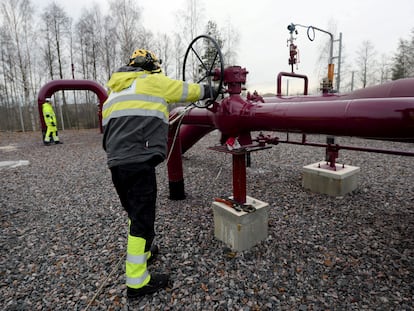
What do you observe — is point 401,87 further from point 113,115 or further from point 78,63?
point 78,63

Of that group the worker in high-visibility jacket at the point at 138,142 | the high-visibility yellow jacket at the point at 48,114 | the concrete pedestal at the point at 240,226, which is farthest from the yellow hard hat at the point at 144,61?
the high-visibility yellow jacket at the point at 48,114

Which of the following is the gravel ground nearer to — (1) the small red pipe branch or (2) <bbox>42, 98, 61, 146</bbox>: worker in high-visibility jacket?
(2) <bbox>42, 98, 61, 146</bbox>: worker in high-visibility jacket

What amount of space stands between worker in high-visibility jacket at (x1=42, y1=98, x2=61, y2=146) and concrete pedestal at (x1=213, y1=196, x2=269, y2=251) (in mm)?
9070

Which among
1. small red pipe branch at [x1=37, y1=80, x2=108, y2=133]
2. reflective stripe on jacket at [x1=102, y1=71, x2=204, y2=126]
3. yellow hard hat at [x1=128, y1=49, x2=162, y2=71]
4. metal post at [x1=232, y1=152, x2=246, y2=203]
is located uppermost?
small red pipe branch at [x1=37, y1=80, x2=108, y2=133]

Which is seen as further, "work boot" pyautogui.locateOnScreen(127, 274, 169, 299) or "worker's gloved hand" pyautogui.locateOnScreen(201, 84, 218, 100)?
"worker's gloved hand" pyautogui.locateOnScreen(201, 84, 218, 100)

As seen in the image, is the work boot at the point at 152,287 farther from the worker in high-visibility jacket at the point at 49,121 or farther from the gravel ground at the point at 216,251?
the worker in high-visibility jacket at the point at 49,121

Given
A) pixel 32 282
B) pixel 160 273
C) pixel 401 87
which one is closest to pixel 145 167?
pixel 160 273

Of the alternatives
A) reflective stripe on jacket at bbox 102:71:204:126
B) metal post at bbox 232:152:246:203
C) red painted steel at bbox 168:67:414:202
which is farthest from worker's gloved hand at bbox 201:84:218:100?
metal post at bbox 232:152:246:203

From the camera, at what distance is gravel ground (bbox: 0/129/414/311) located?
1896 mm

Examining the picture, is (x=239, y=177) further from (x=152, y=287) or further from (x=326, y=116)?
(x=152, y=287)

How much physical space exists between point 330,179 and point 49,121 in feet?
31.1

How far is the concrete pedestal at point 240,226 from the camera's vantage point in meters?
2.39

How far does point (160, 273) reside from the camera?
2.16m

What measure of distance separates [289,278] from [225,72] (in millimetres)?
1777
